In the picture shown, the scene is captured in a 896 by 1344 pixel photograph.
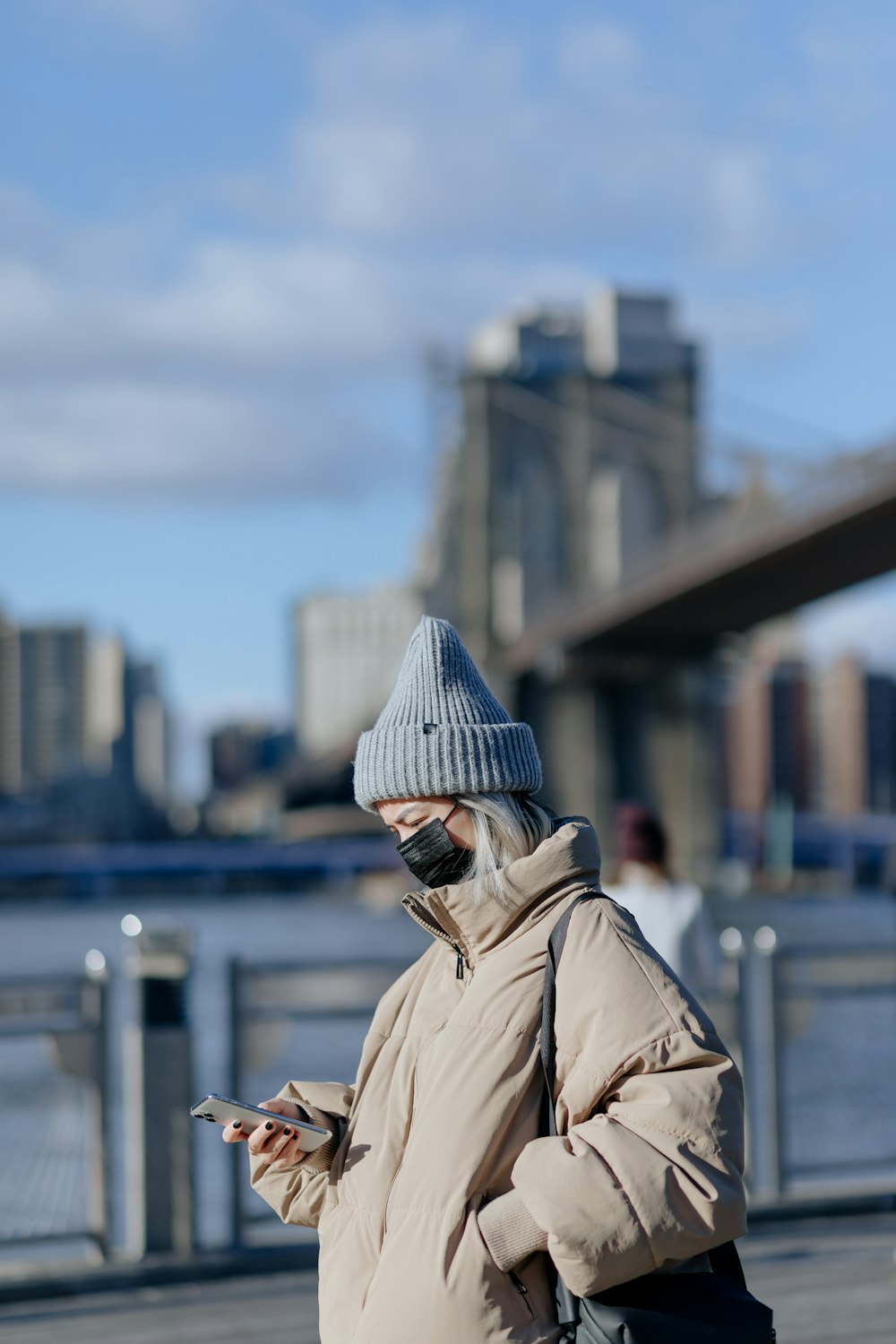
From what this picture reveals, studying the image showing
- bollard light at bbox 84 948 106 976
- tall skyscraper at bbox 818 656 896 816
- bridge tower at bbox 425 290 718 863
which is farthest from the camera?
tall skyscraper at bbox 818 656 896 816

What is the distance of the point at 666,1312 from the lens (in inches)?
64.3

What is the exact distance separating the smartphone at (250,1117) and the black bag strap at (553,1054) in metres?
0.28

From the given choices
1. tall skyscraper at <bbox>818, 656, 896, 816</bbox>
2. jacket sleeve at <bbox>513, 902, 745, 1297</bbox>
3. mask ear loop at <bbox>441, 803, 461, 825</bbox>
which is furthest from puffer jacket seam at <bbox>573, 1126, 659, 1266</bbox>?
tall skyscraper at <bbox>818, 656, 896, 816</bbox>

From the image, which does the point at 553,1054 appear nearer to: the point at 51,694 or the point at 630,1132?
the point at 630,1132

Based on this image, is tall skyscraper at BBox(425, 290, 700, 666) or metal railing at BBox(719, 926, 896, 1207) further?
tall skyscraper at BBox(425, 290, 700, 666)

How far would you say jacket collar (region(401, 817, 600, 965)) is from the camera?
1.75 meters

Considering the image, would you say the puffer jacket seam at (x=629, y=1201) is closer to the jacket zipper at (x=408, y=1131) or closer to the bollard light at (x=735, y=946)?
the jacket zipper at (x=408, y=1131)

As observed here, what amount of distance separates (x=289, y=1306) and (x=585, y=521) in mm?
44591

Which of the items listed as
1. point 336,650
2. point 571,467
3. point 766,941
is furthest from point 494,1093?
point 336,650

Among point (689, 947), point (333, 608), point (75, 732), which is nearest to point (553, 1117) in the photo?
point (689, 947)

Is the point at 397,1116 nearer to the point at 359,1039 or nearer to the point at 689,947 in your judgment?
the point at 689,947

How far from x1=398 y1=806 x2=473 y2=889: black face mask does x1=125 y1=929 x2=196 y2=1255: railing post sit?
2.86 m

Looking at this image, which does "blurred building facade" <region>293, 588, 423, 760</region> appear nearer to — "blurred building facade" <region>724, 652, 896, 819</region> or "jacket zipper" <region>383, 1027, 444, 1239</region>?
"blurred building facade" <region>724, 652, 896, 819</region>

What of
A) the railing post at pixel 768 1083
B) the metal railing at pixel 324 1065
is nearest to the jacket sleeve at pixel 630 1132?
the metal railing at pixel 324 1065
